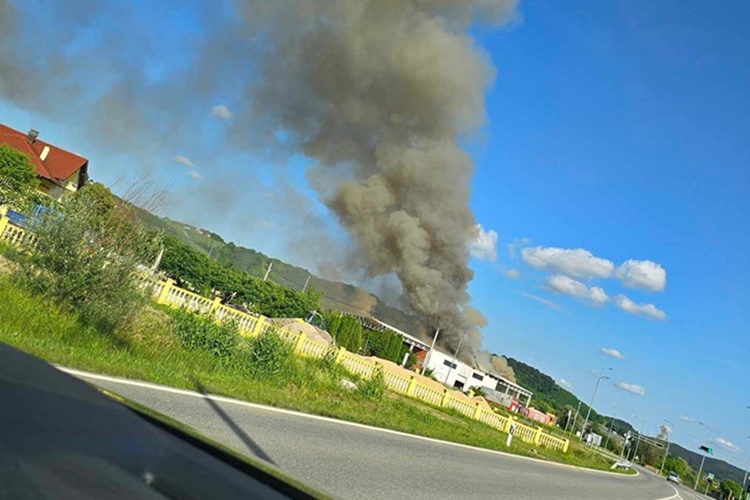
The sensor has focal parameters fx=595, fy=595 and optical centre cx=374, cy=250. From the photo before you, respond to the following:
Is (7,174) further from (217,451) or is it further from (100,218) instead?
(217,451)

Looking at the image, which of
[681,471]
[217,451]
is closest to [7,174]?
[217,451]

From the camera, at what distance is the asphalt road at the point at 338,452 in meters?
5.81

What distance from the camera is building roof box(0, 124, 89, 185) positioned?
46312 millimetres

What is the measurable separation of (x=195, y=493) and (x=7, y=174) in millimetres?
41444

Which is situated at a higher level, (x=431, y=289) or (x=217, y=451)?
(x=431, y=289)

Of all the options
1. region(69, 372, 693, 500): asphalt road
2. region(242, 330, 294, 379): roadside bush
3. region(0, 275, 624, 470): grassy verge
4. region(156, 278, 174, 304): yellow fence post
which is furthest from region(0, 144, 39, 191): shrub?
region(69, 372, 693, 500): asphalt road

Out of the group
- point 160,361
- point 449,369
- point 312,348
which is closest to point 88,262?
point 160,361

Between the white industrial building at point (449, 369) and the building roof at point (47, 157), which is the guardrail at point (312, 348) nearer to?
the white industrial building at point (449, 369)

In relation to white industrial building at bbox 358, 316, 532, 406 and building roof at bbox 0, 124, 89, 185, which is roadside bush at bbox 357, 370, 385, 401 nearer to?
white industrial building at bbox 358, 316, 532, 406

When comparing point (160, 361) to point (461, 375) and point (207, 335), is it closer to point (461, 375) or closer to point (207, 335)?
point (207, 335)

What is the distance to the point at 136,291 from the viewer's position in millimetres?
9344

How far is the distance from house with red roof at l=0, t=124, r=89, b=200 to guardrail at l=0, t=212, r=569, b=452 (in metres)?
32.2

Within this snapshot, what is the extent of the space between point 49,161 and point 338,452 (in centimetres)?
5179

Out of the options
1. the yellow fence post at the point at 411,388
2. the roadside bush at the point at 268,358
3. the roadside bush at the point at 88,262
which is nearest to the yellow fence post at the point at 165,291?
the roadside bush at the point at 268,358
